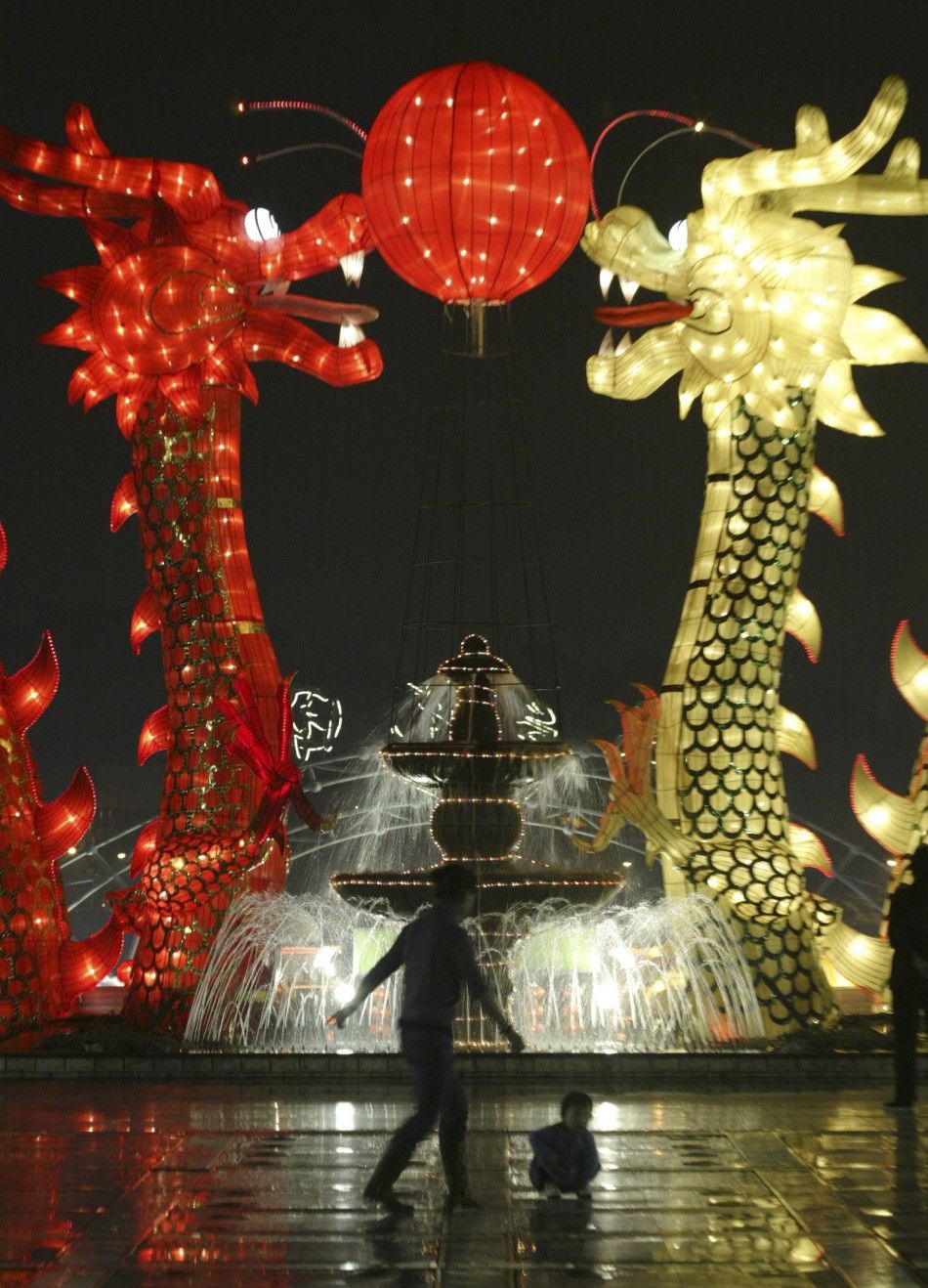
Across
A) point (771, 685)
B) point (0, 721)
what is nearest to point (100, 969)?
point (0, 721)

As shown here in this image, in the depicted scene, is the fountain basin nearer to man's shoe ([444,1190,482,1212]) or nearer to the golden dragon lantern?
the golden dragon lantern

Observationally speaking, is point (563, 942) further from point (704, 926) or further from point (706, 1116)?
point (706, 1116)

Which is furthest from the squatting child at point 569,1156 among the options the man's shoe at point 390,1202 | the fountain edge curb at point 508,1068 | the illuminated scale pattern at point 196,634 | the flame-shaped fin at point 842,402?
the flame-shaped fin at point 842,402

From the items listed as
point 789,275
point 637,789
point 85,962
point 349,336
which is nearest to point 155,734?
point 85,962

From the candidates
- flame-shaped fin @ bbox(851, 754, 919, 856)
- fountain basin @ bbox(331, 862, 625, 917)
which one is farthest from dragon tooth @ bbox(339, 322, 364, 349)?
flame-shaped fin @ bbox(851, 754, 919, 856)

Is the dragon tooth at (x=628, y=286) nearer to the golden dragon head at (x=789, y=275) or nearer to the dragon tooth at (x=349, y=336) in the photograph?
the golden dragon head at (x=789, y=275)

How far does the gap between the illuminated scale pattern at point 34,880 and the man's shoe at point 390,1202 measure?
5.81m

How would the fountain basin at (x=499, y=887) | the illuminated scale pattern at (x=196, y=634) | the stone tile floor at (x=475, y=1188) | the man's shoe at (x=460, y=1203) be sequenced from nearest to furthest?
the stone tile floor at (x=475, y=1188) → the man's shoe at (x=460, y=1203) → the fountain basin at (x=499, y=887) → the illuminated scale pattern at (x=196, y=634)

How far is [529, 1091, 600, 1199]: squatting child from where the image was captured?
250 inches

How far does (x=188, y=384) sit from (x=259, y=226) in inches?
48.1

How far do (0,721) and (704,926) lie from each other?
4.46 metres

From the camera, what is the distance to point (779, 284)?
1246cm

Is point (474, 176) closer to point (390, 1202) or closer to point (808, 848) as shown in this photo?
point (808, 848)

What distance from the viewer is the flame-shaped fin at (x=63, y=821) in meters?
11.9
